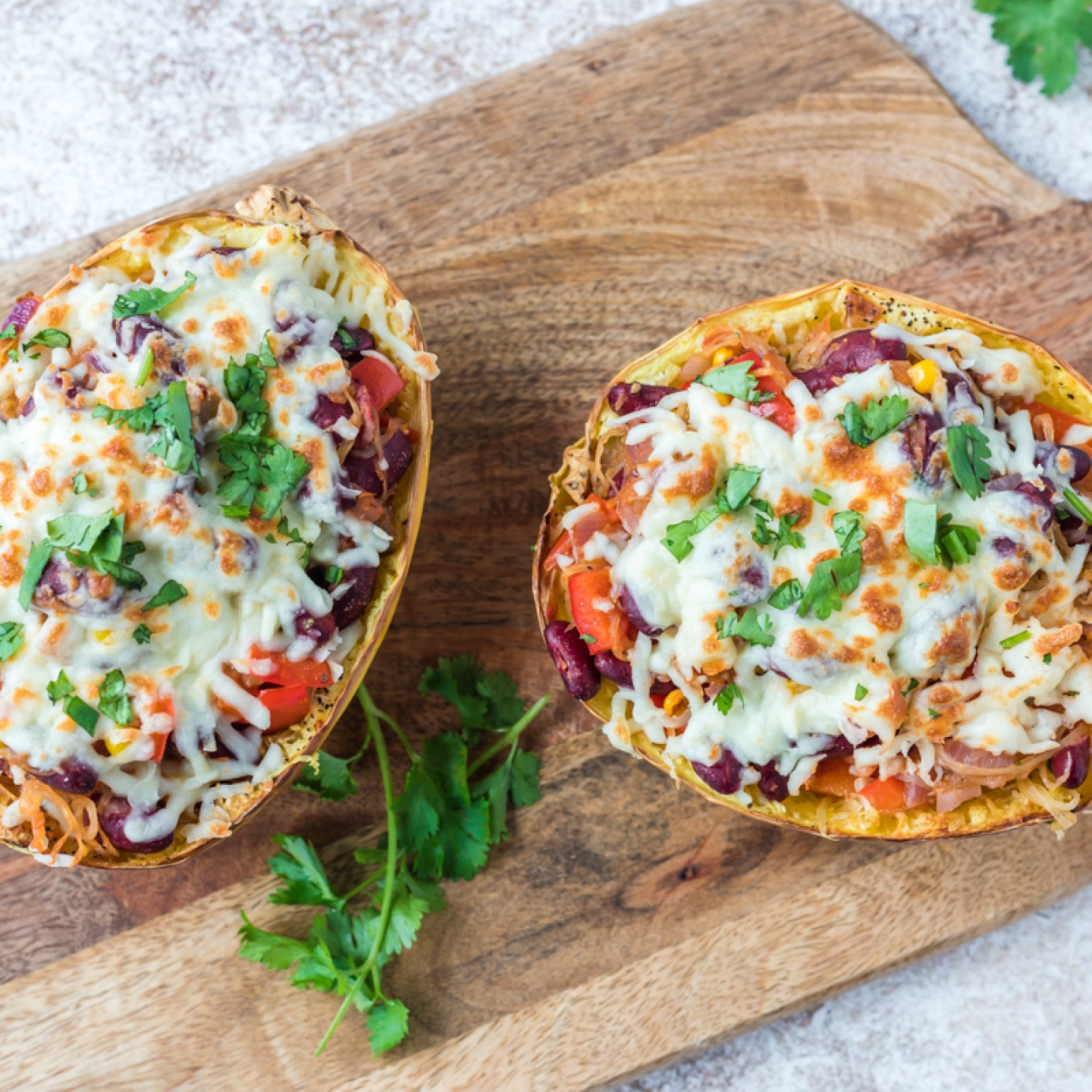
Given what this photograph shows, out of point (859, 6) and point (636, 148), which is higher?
point (859, 6)

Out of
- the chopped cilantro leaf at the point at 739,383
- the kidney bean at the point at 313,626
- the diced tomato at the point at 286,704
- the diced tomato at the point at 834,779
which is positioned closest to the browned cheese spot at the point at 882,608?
the diced tomato at the point at 834,779

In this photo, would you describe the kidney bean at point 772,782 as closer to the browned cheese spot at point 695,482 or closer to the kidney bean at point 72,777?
the browned cheese spot at point 695,482

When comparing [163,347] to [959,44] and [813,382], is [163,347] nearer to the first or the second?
[813,382]

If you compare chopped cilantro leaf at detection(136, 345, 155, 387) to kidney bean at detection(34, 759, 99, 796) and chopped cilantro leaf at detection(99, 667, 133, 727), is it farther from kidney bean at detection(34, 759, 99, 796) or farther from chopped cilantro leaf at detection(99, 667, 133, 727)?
kidney bean at detection(34, 759, 99, 796)

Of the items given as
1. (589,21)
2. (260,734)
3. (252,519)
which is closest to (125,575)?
(252,519)

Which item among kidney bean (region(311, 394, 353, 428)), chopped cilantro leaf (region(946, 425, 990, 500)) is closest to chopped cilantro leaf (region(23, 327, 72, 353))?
kidney bean (region(311, 394, 353, 428))

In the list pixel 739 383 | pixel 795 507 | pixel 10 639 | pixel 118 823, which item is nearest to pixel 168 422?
pixel 10 639
